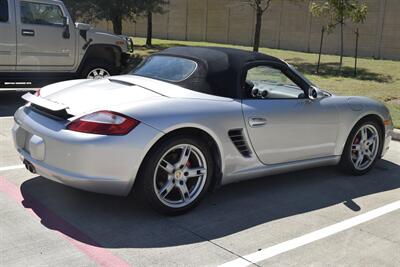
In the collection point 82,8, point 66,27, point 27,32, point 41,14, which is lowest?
point 27,32

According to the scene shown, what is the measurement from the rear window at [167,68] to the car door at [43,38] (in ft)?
15.7

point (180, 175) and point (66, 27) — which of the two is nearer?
point (180, 175)

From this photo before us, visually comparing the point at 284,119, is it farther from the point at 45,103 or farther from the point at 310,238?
the point at 45,103

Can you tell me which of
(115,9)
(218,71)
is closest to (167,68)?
(218,71)

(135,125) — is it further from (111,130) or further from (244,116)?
(244,116)

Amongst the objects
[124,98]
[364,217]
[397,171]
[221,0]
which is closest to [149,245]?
[124,98]

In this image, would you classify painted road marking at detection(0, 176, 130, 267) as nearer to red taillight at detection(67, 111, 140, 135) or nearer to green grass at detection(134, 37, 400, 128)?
red taillight at detection(67, 111, 140, 135)

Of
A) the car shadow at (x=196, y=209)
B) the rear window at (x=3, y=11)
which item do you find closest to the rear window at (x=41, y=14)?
the rear window at (x=3, y=11)

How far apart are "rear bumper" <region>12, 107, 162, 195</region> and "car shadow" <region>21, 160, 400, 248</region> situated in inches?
12.9

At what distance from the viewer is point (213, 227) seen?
421 centimetres

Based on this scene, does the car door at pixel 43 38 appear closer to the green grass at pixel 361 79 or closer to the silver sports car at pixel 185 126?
the silver sports car at pixel 185 126

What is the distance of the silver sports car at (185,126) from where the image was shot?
4.02m

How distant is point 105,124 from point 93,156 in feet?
0.87

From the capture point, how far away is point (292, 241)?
Answer: 159 inches
